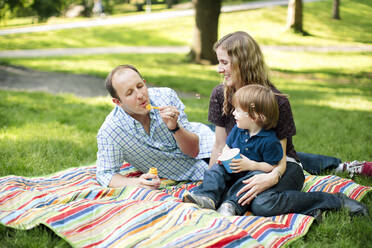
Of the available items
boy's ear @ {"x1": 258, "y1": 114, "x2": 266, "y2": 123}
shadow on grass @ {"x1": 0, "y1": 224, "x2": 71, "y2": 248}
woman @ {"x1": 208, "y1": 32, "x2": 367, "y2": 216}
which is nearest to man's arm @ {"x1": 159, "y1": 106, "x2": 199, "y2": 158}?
woman @ {"x1": 208, "y1": 32, "x2": 367, "y2": 216}

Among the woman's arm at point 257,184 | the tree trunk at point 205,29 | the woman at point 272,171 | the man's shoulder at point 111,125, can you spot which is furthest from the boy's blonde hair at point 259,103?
the tree trunk at point 205,29

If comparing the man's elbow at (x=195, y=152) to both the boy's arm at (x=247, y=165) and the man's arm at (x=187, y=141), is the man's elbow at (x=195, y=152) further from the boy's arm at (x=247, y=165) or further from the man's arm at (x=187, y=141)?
the boy's arm at (x=247, y=165)

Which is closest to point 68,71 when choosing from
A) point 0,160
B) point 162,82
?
point 162,82

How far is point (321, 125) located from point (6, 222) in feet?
15.4

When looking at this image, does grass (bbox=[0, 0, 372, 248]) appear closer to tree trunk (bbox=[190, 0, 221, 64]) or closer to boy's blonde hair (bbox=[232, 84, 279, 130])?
tree trunk (bbox=[190, 0, 221, 64])

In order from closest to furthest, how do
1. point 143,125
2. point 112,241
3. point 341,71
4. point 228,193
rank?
1. point 112,241
2. point 228,193
3. point 143,125
4. point 341,71

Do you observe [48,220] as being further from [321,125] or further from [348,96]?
[348,96]

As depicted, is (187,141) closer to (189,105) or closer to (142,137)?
(142,137)

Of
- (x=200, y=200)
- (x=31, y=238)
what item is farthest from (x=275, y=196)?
(x=31, y=238)

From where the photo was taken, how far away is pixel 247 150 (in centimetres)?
289

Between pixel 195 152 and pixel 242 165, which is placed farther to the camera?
pixel 195 152

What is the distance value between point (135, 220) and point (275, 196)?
102 centimetres

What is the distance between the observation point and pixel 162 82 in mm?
9055

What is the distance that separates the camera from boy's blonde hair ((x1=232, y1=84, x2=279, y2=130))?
2.75 m
